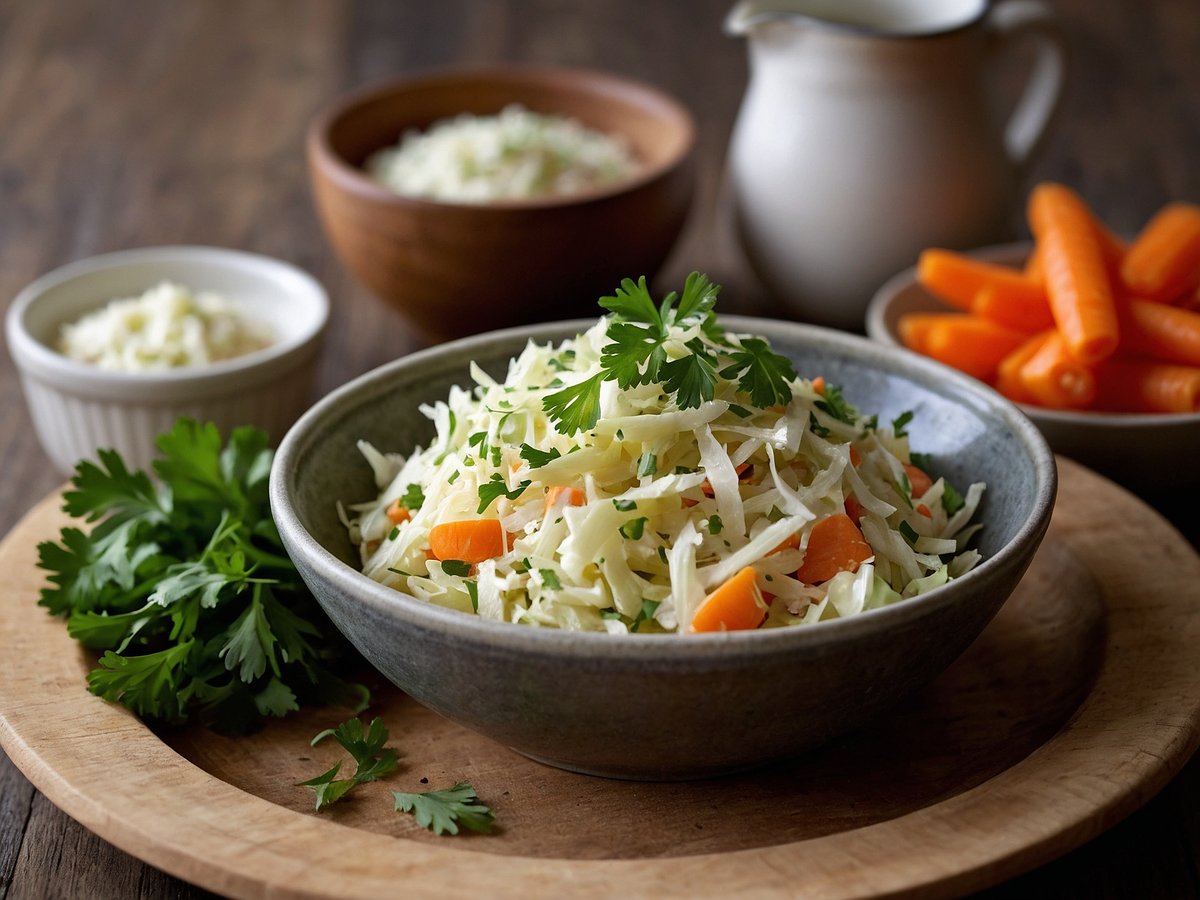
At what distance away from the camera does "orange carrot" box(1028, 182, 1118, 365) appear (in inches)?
114

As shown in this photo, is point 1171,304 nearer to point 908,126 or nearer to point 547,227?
point 908,126

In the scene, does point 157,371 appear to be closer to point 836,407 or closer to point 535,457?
point 535,457

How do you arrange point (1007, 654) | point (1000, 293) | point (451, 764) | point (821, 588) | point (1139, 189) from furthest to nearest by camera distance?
point (1139, 189) → point (1000, 293) → point (1007, 654) → point (451, 764) → point (821, 588)

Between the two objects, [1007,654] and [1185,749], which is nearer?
[1185,749]

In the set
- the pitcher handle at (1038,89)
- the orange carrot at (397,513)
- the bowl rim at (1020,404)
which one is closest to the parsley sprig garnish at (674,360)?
the orange carrot at (397,513)

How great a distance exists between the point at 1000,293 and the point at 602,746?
1.76 metres

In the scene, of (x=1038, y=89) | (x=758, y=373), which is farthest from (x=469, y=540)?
(x=1038, y=89)

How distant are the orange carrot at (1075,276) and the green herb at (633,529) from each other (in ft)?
4.51

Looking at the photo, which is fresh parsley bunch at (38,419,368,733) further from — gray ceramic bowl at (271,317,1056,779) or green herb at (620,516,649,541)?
green herb at (620,516,649,541)

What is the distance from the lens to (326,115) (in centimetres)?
396

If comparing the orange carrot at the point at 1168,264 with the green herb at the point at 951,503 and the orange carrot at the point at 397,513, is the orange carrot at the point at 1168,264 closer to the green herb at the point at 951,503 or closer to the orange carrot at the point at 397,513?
the green herb at the point at 951,503

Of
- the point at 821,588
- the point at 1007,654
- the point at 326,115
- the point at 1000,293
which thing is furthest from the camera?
the point at 326,115

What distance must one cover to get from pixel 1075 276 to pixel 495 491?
162 centimetres

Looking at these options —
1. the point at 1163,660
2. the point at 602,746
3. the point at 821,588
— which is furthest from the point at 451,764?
the point at 1163,660
